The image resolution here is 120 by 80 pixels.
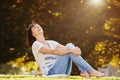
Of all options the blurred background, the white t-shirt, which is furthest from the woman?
the blurred background

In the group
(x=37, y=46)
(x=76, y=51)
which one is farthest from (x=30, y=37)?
(x=76, y=51)

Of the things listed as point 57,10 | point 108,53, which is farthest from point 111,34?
point 57,10

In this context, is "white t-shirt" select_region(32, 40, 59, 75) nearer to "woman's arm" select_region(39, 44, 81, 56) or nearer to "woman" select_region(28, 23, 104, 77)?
"woman" select_region(28, 23, 104, 77)

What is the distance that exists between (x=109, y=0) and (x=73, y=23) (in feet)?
8.39

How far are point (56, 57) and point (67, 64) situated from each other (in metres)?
0.34

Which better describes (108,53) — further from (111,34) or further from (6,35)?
(6,35)

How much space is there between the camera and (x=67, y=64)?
26.4 feet

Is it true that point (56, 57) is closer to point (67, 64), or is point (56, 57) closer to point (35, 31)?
point (67, 64)

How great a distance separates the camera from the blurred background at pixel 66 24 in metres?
20.1

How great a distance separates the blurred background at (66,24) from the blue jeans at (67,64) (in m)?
11.6

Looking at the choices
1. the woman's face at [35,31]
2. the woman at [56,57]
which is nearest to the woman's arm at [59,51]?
the woman at [56,57]

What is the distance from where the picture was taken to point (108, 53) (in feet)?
70.5

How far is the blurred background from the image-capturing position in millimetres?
20062

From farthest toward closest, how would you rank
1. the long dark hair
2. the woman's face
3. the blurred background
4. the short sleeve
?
the blurred background, the long dark hair, the woman's face, the short sleeve
